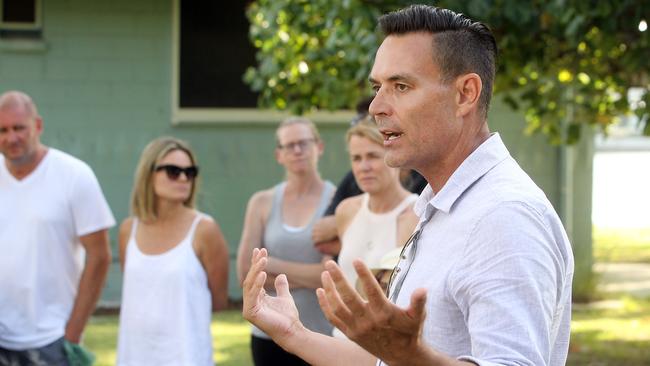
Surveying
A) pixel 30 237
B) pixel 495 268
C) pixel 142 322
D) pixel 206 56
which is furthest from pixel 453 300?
pixel 206 56

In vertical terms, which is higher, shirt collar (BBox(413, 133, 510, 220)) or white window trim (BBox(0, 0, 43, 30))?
white window trim (BBox(0, 0, 43, 30))

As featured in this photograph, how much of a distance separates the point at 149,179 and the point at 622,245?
13.5 m

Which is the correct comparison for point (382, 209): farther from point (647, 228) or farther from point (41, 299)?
point (647, 228)

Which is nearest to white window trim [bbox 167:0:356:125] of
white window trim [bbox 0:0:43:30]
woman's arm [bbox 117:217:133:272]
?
white window trim [bbox 0:0:43:30]

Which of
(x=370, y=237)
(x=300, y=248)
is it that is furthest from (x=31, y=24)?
(x=370, y=237)

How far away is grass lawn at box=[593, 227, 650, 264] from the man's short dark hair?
12.2 meters

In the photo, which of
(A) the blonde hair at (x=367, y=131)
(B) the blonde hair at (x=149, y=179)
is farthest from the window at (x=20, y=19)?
(A) the blonde hair at (x=367, y=131)

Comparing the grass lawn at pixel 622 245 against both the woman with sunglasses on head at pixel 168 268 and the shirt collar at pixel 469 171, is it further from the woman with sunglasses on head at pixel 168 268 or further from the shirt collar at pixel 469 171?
the shirt collar at pixel 469 171

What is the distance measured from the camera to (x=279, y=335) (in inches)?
114

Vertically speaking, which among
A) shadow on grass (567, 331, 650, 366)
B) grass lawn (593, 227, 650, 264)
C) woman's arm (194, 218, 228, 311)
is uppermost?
woman's arm (194, 218, 228, 311)

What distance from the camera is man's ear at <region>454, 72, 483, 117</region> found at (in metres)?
2.56

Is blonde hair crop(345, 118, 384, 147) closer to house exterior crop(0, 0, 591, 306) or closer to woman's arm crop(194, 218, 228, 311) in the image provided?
woman's arm crop(194, 218, 228, 311)

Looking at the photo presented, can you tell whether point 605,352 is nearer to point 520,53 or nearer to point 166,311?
point 520,53

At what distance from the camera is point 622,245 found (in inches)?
735
